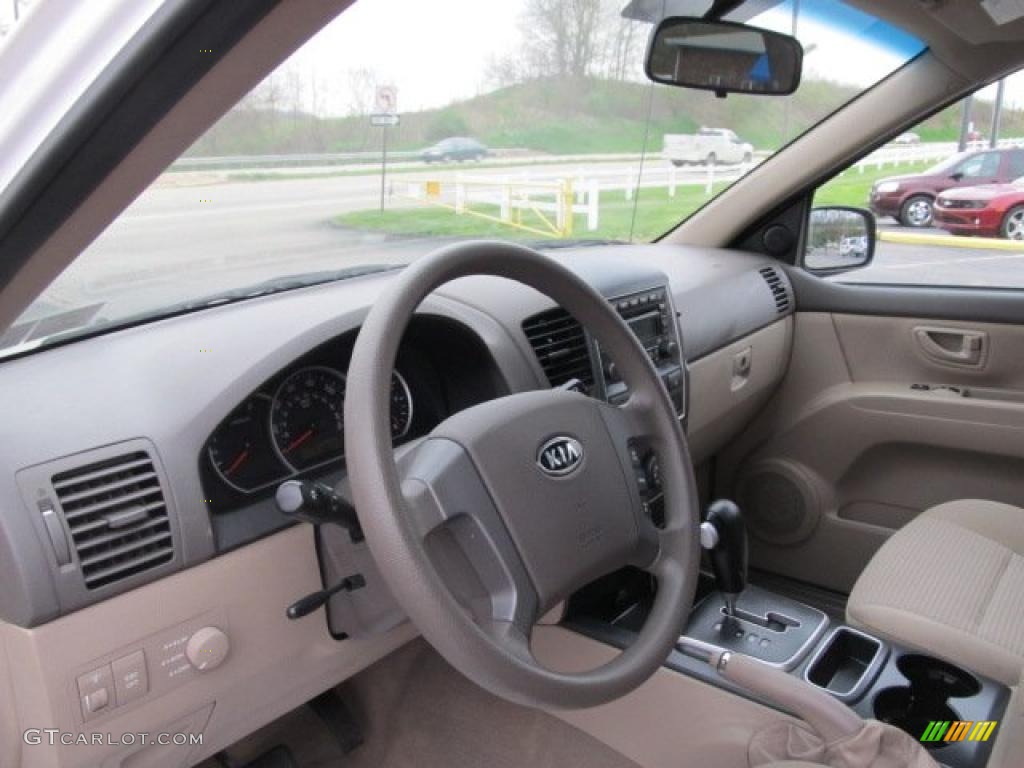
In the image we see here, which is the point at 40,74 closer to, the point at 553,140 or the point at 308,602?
the point at 308,602

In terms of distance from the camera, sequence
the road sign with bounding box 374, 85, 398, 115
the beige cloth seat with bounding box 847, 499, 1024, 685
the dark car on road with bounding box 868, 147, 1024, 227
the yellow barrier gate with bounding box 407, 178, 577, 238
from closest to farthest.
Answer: the beige cloth seat with bounding box 847, 499, 1024, 685
the road sign with bounding box 374, 85, 398, 115
the yellow barrier gate with bounding box 407, 178, 577, 238
the dark car on road with bounding box 868, 147, 1024, 227

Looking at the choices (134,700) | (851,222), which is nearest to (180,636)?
(134,700)

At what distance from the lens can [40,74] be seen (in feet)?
2.46

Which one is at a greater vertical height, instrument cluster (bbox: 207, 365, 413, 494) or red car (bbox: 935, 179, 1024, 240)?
red car (bbox: 935, 179, 1024, 240)

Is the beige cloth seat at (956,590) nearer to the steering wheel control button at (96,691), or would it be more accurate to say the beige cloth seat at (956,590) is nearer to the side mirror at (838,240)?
the side mirror at (838,240)

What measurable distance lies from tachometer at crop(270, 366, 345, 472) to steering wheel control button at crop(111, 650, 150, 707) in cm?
43

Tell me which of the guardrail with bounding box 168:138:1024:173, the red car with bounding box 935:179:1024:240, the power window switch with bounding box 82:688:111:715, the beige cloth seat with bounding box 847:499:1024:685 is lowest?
the beige cloth seat with bounding box 847:499:1024:685

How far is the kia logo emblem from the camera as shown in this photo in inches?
56.7

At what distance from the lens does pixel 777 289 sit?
3209 millimetres

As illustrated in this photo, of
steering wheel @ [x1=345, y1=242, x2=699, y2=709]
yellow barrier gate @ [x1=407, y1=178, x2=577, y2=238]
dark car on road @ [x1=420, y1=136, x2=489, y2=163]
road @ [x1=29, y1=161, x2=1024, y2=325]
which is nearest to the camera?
steering wheel @ [x1=345, y1=242, x2=699, y2=709]

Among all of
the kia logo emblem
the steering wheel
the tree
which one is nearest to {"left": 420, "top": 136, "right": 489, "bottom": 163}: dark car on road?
the tree

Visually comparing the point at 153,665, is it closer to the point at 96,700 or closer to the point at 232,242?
the point at 96,700

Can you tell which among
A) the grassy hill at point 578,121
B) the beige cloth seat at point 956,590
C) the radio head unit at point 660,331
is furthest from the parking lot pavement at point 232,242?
the beige cloth seat at point 956,590

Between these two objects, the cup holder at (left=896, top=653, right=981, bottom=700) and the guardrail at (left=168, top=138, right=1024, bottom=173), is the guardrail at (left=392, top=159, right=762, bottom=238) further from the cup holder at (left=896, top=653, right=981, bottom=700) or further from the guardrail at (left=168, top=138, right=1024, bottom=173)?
the cup holder at (left=896, top=653, right=981, bottom=700)
